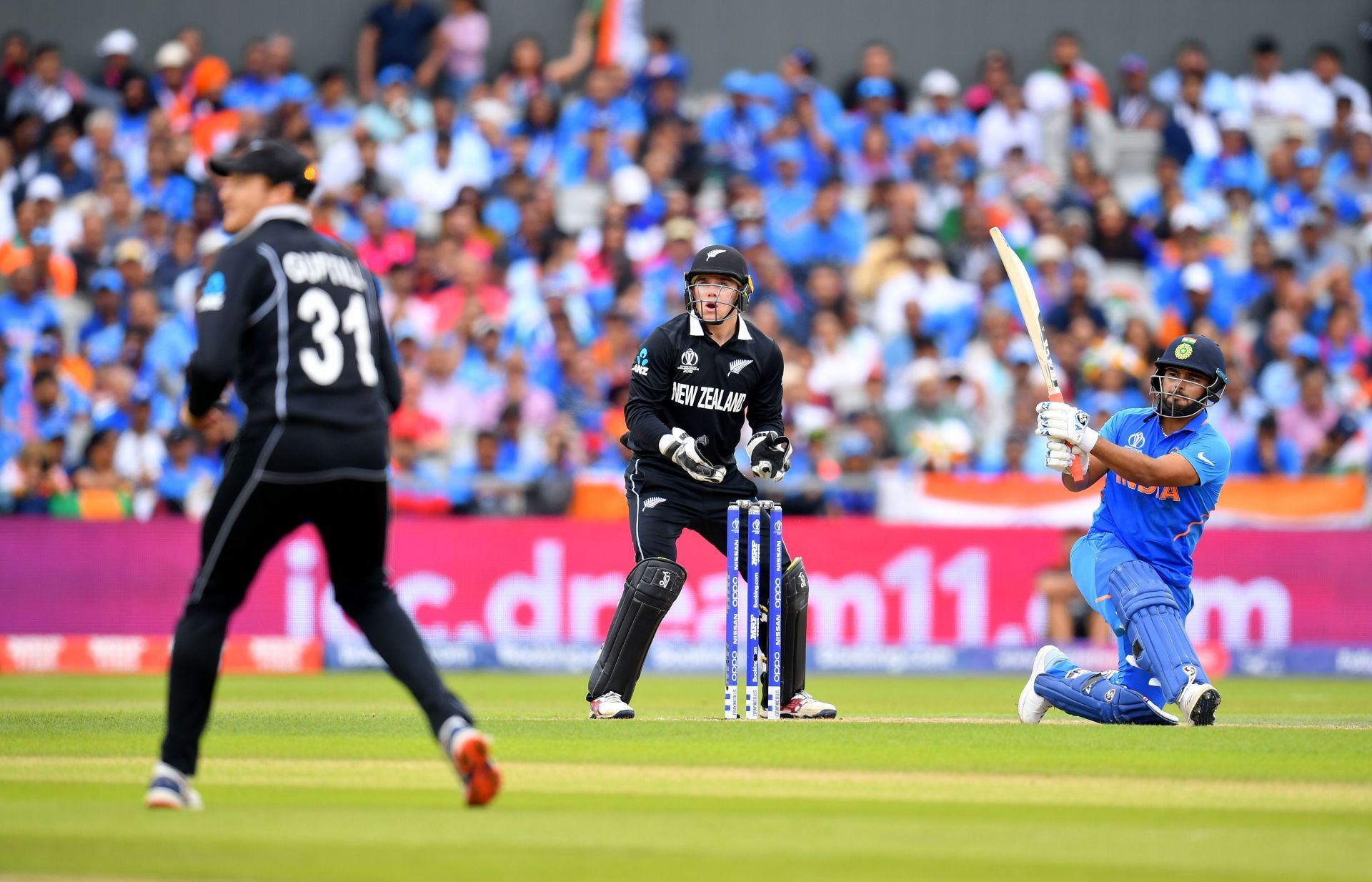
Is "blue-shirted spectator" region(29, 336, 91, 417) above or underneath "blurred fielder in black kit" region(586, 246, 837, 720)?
above

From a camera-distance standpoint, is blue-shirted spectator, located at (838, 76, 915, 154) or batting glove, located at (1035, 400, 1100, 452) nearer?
batting glove, located at (1035, 400, 1100, 452)

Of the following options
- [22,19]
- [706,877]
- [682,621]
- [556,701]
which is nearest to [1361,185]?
[682,621]

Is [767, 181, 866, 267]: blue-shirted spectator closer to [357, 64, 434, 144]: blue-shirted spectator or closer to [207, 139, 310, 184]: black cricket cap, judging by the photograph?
[357, 64, 434, 144]: blue-shirted spectator

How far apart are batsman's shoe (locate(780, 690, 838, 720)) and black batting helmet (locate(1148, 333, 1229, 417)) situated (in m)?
2.25

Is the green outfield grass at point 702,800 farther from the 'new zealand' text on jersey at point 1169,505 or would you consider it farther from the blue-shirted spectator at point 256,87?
the blue-shirted spectator at point 256,87

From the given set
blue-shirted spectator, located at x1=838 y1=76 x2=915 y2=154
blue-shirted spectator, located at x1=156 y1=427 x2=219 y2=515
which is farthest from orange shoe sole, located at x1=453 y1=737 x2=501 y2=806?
blue-shirted spectator, located at x1=838 y1=76 x2=915 y2=154

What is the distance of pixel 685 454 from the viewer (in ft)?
31.1

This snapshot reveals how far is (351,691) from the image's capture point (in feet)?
44.5

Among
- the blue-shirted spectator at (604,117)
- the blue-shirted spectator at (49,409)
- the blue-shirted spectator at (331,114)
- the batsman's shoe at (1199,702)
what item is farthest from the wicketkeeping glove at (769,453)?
the blue-shirted spectator at (331,114)

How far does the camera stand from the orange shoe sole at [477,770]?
620 centimetres

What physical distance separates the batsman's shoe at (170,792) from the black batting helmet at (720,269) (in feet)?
13.7

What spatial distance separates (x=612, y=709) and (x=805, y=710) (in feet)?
3.23

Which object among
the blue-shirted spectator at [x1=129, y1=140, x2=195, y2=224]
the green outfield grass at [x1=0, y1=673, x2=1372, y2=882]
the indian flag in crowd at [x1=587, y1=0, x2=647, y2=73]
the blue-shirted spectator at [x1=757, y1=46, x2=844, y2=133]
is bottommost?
the green outfield grass at [x1=0, y1=673, x2=1372, y2=882]

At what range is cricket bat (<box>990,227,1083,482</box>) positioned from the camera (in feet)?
31.4
